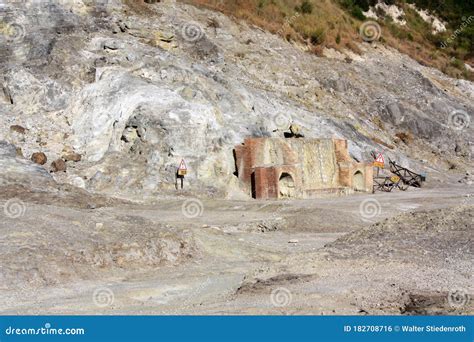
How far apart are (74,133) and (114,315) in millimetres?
20110

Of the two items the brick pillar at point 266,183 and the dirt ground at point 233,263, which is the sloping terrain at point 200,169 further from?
the brick pillar at point 266,183

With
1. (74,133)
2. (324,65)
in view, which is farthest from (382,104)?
(74,133)

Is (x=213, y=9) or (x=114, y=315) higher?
(x=213, y=9)

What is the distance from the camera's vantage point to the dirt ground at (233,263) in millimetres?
9508

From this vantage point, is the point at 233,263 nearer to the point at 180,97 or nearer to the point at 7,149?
the point at 7,149

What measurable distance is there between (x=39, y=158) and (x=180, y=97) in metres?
6.49

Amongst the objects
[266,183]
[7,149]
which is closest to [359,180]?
[266,183]

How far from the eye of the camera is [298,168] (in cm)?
2655

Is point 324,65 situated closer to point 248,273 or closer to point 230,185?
point 230,185

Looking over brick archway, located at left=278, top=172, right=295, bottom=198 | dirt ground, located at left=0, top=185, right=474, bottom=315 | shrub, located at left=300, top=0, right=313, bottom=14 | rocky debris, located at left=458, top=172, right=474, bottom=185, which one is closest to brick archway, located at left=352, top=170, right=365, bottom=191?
brick archway, located at left=278, top=172, right=295, bottom=198

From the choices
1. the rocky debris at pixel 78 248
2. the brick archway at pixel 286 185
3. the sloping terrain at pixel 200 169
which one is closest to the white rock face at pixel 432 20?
the sloping terrain at pixel 200 169

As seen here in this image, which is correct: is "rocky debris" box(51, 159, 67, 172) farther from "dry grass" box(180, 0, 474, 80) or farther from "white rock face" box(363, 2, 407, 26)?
"white rock face" box(363, 2, 407, 26)

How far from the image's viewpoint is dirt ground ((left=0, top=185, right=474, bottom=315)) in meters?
9.51

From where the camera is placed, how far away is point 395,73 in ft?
140
